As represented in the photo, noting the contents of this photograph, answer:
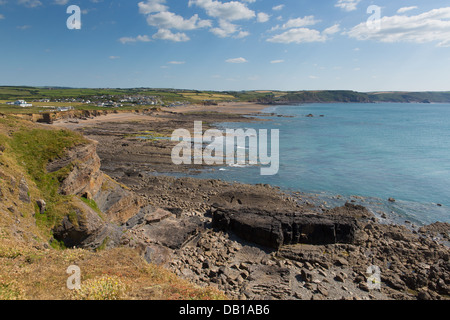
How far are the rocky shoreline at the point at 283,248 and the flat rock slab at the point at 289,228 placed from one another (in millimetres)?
74

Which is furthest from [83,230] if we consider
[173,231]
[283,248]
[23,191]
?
[283,248]

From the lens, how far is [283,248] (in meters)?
19.6

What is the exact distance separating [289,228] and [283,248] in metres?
1.62

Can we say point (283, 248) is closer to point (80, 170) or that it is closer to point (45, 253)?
point (45, 253)

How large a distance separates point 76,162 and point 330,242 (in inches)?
758

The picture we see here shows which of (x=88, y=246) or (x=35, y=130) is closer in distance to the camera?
(x=88, y=246)

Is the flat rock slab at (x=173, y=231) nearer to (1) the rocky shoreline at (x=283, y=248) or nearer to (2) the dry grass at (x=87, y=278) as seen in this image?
(1) the rocky shoreline at (x=283, y=248)

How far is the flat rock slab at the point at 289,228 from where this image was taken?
65.3 ft

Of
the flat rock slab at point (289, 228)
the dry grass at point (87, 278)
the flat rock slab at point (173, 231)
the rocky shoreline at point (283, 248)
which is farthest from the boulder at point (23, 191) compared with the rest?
the flat rock slab at point (289, 228)

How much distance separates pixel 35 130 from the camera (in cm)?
1969
